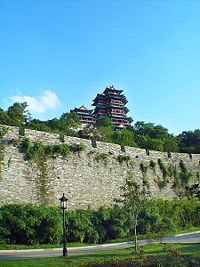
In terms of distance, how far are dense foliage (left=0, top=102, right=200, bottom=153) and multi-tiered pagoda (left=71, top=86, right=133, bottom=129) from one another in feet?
34.7

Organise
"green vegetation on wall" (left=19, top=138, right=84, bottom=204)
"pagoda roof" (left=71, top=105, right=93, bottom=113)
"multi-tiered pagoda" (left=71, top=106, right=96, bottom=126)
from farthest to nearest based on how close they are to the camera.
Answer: "pagoda roof" (left=71, top=105, right=93, bottom=113) → "multi-tiered pagoda" (left=71, top=106, right=96, bottom=126) → "green vegetation on wall" (left=19, top=138, right=84, bottom=204)

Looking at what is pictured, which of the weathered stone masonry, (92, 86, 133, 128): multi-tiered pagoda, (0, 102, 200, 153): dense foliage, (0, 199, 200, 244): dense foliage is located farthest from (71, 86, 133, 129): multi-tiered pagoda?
(0, 199, 200, 244): dense foliage

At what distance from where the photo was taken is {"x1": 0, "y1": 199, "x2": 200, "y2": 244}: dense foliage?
1536 cm

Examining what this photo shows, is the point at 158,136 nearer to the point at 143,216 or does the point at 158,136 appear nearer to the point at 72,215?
the point at 143,216

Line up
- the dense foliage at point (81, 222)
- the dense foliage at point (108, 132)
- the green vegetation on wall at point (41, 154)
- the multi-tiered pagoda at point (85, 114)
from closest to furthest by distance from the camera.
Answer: the dense foliage at point (81, 222) → the green vegetation on wall at point (41, 154) → the dense foliage at point (108, 132) → the multi-tiered pagoda at point (85, 114)

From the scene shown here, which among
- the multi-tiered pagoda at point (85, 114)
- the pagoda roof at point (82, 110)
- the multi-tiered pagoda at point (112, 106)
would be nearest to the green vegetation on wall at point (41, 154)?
the multi-tiered pagoda at point (85, 114)

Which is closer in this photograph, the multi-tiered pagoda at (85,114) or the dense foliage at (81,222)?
the dense foliage at (81,222)

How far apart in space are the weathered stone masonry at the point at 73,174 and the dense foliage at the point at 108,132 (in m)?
12.5

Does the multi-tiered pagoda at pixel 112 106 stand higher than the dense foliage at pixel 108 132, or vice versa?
the multi-tiered pagoda at pixel 112 106

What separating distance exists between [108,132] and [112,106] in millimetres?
26212

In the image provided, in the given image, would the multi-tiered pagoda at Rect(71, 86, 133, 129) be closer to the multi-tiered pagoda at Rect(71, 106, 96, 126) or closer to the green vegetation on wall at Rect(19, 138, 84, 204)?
the multi-tiered pagoda at Rect(71, 106, 96, 126)

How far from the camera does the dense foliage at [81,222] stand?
1536 cm

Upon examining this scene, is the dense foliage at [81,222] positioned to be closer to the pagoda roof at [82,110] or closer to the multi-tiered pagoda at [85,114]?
the multi-tiered pagoda at [85,114]

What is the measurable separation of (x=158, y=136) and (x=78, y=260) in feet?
142
